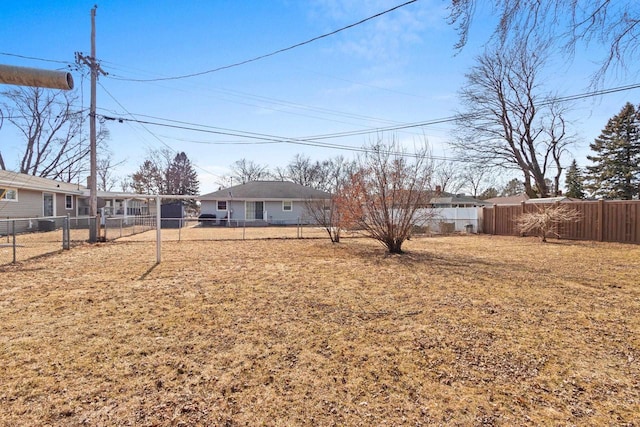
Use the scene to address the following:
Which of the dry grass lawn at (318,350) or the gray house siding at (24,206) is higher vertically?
the gray house siding at (24,206)

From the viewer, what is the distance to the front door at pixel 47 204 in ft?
62.7

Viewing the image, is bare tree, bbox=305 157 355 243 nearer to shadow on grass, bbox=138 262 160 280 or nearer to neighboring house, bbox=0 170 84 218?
shadow on grass, bbox=138 262 160 280

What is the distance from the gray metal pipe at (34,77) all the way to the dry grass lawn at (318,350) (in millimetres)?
2141

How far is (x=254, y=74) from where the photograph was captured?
37.5 ft

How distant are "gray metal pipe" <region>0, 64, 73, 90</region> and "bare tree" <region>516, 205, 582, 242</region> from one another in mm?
15888

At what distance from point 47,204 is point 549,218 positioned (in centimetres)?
2741

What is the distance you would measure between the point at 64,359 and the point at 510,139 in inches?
1052

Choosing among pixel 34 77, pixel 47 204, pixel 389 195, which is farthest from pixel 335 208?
pixel 47 204

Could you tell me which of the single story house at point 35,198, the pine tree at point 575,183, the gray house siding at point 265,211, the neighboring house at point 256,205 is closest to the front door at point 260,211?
the neighboring house at point 256,205

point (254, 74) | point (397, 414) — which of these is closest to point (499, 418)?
point (397, 414)

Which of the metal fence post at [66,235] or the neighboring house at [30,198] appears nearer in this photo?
the metal fence post at [66,235]

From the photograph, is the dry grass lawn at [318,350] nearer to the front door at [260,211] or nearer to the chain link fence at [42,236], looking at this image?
the chain link fence at [42,236]

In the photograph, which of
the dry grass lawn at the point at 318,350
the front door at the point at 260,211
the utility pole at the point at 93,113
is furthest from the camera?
the front door at the point at 260,211

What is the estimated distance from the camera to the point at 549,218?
13.3 m
